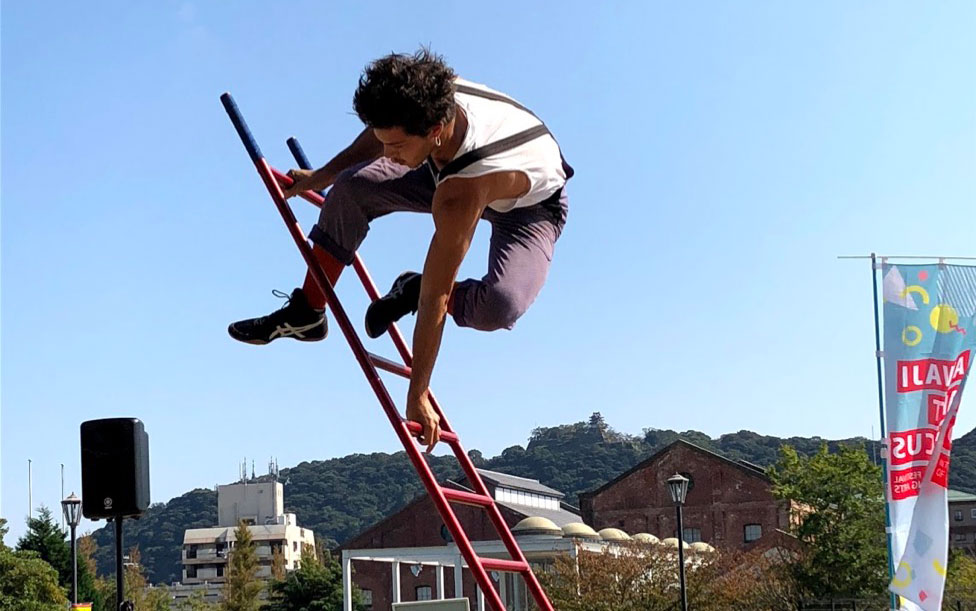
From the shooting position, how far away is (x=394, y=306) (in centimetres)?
482

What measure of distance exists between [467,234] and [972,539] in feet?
373

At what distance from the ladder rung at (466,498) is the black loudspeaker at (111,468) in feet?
8.03

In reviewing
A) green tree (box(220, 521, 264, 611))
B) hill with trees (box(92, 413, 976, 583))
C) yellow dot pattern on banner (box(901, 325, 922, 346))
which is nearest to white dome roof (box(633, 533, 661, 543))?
yellow dot pattern on banner (box(901, 325, 922, 346))

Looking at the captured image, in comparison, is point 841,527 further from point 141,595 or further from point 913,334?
point 141,595

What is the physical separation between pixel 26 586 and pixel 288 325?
1206 inches

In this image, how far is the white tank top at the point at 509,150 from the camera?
408cm

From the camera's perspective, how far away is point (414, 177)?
4.82 meters

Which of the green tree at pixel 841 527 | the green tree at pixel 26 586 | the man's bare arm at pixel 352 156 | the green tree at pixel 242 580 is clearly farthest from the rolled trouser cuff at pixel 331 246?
the green tree at pixel 242 580

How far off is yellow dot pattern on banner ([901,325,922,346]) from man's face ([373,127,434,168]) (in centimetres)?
1186

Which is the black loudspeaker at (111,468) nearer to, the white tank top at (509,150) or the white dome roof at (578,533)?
the white tank top at (509,150)

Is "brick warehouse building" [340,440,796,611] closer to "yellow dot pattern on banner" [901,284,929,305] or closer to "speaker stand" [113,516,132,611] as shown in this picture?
"yellow dot pattern on banner" [901,284,929,305]

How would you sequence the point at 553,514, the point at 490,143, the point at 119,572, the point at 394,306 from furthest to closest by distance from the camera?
the point at 553,514
the point at 119,572
the point at 394,306
the point at 490,143

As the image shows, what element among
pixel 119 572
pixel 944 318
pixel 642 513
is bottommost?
pixel 642 513

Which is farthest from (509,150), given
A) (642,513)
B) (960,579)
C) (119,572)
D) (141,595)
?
(642,513)
